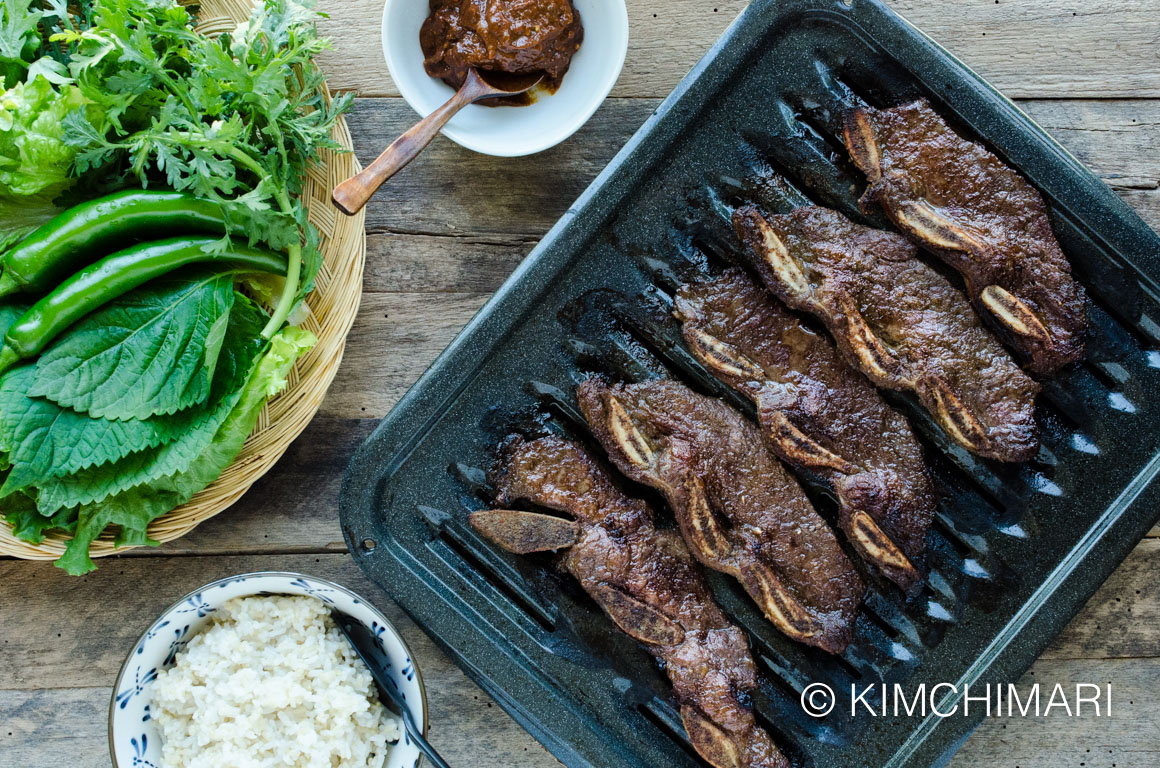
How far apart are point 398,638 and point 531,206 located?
56.3 inches

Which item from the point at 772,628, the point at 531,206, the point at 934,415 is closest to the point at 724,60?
the point at 531,206

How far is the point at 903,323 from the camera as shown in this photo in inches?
95.1

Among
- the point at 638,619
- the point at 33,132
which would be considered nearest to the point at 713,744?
the point at 638,619

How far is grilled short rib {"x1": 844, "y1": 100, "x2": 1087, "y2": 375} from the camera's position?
2385 millimetres

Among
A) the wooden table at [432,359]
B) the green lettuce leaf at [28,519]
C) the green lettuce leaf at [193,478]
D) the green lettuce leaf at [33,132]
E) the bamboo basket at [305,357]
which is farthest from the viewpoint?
the wooden table at [432,359]

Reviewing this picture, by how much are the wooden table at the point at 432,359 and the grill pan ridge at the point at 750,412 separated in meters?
0.44

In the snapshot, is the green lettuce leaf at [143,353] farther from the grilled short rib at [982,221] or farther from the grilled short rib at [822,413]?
the grilled short rib at [982,221]

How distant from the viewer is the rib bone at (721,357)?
95.7 inches

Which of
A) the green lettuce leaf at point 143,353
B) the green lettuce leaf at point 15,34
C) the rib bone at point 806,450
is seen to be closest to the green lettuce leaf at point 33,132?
the green lettuce leaf at point 15,34

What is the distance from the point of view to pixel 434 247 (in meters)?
2.83

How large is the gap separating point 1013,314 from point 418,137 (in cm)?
175

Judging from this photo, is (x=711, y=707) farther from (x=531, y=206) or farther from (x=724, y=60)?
(x=724, y=60)

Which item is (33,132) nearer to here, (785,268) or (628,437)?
(628,437)

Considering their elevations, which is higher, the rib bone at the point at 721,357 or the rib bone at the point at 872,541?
the rib bone at the point at 721,357
